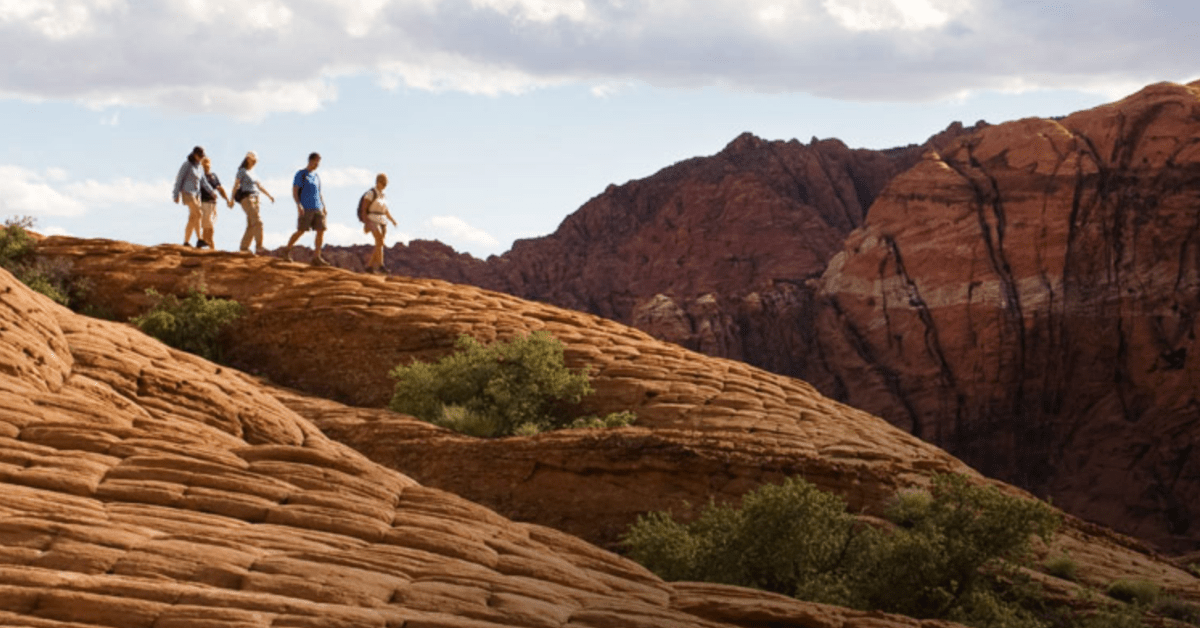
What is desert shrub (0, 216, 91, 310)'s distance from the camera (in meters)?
24.8

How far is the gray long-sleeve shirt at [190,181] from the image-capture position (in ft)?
84.2

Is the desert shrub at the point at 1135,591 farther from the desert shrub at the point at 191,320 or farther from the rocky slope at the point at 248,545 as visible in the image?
the desert shrub at the point at 191,320

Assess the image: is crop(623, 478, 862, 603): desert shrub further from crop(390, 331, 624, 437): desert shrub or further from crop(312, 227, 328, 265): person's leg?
crop(312, 227, 328, 265): person's leg

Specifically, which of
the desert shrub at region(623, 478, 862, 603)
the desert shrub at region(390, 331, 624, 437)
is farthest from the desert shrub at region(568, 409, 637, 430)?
the desert shrub at region(623, 478, 862, 603)

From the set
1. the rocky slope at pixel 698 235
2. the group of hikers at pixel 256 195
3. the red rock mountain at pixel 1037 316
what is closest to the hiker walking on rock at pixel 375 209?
the group of hikers at pixel 256 195

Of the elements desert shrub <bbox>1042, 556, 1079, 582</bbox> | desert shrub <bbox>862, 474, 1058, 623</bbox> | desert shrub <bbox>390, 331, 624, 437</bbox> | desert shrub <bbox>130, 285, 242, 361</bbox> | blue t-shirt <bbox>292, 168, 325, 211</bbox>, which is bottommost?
desert shrub <bbox>1042, 556, 1079, 582</bbox>

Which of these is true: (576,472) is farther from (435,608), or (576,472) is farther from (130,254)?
(130,254)

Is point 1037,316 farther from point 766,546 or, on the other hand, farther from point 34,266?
point 766,546

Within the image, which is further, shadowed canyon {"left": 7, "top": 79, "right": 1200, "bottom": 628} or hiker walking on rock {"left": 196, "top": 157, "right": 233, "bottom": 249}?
hiker walking on rock {"left": 196, "top": 157, "right": 233, "bottom": 249}

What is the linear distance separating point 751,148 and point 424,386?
7356 centimetres

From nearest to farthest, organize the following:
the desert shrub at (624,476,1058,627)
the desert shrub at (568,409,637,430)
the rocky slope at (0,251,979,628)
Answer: the rocky slope at (0,251,979,628)
the desert shrub at (624,476,1058,627)
the desert shrub at (568,409,637,430)

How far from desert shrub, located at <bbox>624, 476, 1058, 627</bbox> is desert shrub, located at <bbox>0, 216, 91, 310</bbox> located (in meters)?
13.1

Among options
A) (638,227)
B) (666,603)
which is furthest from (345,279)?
(638,227)

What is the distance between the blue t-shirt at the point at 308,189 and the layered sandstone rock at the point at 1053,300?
39.8 m
